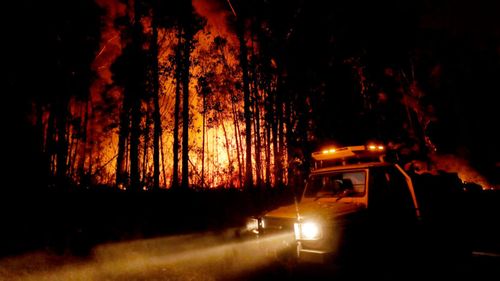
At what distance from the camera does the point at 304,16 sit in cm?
2170

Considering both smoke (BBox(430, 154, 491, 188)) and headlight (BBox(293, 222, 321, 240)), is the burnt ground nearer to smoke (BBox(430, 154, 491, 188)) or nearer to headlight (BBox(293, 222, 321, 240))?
headlight (BBox(293, 222, 321, 240))

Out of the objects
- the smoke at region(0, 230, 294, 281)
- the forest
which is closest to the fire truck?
the smoke at region(0, 230, 294, 281)

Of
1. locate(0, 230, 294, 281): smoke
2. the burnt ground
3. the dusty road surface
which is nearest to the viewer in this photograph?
the dusty road surface

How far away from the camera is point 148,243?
10719 millimetres

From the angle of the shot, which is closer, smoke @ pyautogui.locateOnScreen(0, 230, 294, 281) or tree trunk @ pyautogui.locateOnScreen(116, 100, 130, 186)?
smoke @ pyautogui.locateOnScreen(0, 230, 294, 281)

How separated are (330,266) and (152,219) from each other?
9.16 m

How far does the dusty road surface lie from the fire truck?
0.23 m

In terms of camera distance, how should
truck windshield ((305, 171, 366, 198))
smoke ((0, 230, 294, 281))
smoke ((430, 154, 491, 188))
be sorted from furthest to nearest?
smoke ((430, 154, 491, 188))
smoke ((0, 230, 294, 281))
truck windshield ((305, 171, 366, 198))

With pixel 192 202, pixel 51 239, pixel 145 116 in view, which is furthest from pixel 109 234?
pixel 145 116

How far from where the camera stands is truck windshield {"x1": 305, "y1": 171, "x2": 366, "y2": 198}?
611 centimetres

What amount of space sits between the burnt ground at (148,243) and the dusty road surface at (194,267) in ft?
0.06

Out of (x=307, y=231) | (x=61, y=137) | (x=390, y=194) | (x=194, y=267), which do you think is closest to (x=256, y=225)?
(x=307, y=231)

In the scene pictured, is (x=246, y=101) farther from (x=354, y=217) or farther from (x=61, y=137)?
(x=354, y=217)

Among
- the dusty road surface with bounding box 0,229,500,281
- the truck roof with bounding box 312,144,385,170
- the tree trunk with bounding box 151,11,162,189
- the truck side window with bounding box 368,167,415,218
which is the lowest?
the dusty road surface with bounding box 0,229,500,281
